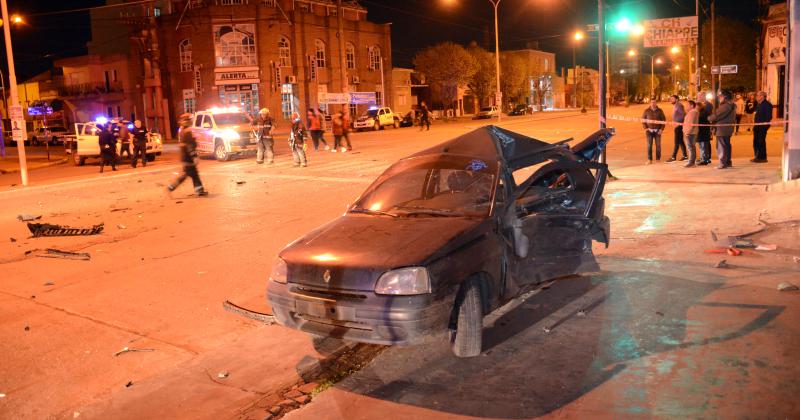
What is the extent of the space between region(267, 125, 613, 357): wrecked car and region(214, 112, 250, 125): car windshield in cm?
2181

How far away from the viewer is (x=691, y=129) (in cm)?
1583

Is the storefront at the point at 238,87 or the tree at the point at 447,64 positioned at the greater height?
the tree at the point at 447,64

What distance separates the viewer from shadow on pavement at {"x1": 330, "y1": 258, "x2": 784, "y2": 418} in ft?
15.2

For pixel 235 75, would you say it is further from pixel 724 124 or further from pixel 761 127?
pixel 724 124

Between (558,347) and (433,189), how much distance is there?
2005mm

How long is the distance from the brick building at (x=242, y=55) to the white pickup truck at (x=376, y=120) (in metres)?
3.61

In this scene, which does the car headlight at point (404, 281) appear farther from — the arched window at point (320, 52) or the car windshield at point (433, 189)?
the arched window at point (320, 52)

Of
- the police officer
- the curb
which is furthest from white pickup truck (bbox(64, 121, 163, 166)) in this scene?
the police officer

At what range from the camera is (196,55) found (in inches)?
2185

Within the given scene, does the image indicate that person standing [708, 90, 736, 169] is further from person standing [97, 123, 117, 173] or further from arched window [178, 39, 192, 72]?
arched window [178, 39, 192, 72]

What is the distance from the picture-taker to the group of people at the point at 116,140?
23531 millimetres

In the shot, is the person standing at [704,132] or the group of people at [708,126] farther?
the person standing at [704,132]

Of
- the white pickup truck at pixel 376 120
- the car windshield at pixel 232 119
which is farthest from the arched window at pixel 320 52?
the car windshield at pixel 232 119

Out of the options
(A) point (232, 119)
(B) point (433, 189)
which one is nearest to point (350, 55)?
(A) point (232, 119)
